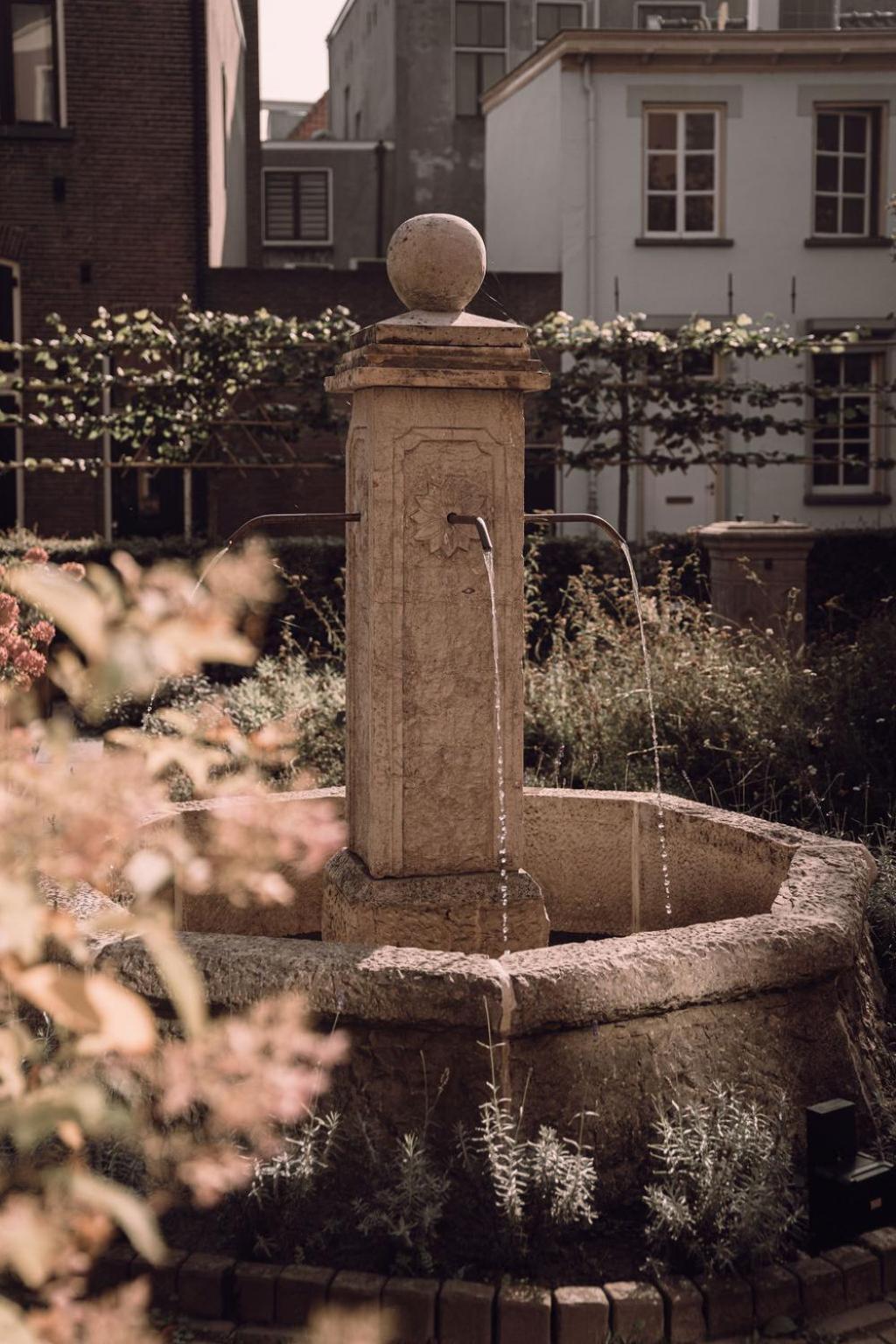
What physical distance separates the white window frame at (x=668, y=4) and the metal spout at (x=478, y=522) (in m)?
24.1

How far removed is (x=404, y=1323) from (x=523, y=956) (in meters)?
0.85

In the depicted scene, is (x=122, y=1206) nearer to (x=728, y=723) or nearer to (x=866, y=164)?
(x=728, y=723)

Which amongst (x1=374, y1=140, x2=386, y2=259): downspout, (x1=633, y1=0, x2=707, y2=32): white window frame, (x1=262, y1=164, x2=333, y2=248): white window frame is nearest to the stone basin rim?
(x1=374, y1=140, x2=386, y2=259): downspout

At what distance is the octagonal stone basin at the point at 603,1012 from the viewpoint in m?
3.41

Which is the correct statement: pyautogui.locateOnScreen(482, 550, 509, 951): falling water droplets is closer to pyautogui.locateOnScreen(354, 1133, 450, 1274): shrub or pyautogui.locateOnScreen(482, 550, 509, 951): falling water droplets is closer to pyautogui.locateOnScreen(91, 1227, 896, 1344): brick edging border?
pyautogui.locateOnScreen(354, 1133, 450, 1274): shrub

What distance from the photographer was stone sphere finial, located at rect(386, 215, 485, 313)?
4.25 meters

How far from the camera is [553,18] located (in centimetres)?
2548

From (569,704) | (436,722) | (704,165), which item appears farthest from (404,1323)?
(704,165)

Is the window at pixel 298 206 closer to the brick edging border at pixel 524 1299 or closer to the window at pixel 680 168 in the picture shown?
the window at pixel 680 168

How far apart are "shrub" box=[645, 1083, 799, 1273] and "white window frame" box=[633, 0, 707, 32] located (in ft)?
83.1

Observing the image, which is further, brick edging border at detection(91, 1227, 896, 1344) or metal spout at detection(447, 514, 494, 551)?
metal spout at detection(447, 514, 494, 551)

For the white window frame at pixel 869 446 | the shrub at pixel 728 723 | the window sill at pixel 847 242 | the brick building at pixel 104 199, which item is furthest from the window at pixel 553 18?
the shrub at pixel 728 723

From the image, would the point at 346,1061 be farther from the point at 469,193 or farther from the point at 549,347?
the point at 469,193

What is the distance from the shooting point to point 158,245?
1791 cm
